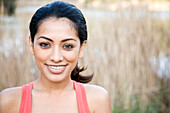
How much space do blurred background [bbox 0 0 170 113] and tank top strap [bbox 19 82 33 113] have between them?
70.3 inches

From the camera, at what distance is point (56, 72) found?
1487 millimetres

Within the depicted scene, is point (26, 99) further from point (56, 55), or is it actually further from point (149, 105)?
point (149, 105)

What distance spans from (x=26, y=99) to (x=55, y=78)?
0.22 metres

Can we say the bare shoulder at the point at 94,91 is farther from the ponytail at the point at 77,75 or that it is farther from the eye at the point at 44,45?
the eye at the point at 44,45

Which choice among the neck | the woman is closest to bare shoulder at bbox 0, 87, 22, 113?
the woman

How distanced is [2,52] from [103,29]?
4.70 feet

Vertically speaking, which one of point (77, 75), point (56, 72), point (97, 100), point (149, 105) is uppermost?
point (56, 72)

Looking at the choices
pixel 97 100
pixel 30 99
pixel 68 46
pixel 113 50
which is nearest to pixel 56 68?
pixel 68 46

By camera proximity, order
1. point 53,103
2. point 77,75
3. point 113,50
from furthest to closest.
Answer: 1. point 113,50
2. point 77,75
3. point 53,103

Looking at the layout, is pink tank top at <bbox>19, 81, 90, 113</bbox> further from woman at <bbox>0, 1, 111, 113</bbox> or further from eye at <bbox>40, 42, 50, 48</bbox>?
Answer: eye at <bbox>40, 42, 50, 48</bbox>

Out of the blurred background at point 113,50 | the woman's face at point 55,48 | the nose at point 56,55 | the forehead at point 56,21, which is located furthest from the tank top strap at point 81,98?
the blurred background at point 113,50

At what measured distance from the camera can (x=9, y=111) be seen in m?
1.51

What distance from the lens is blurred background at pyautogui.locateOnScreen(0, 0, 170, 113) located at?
3361mm

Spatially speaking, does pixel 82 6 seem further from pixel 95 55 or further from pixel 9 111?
pixel 9 111
